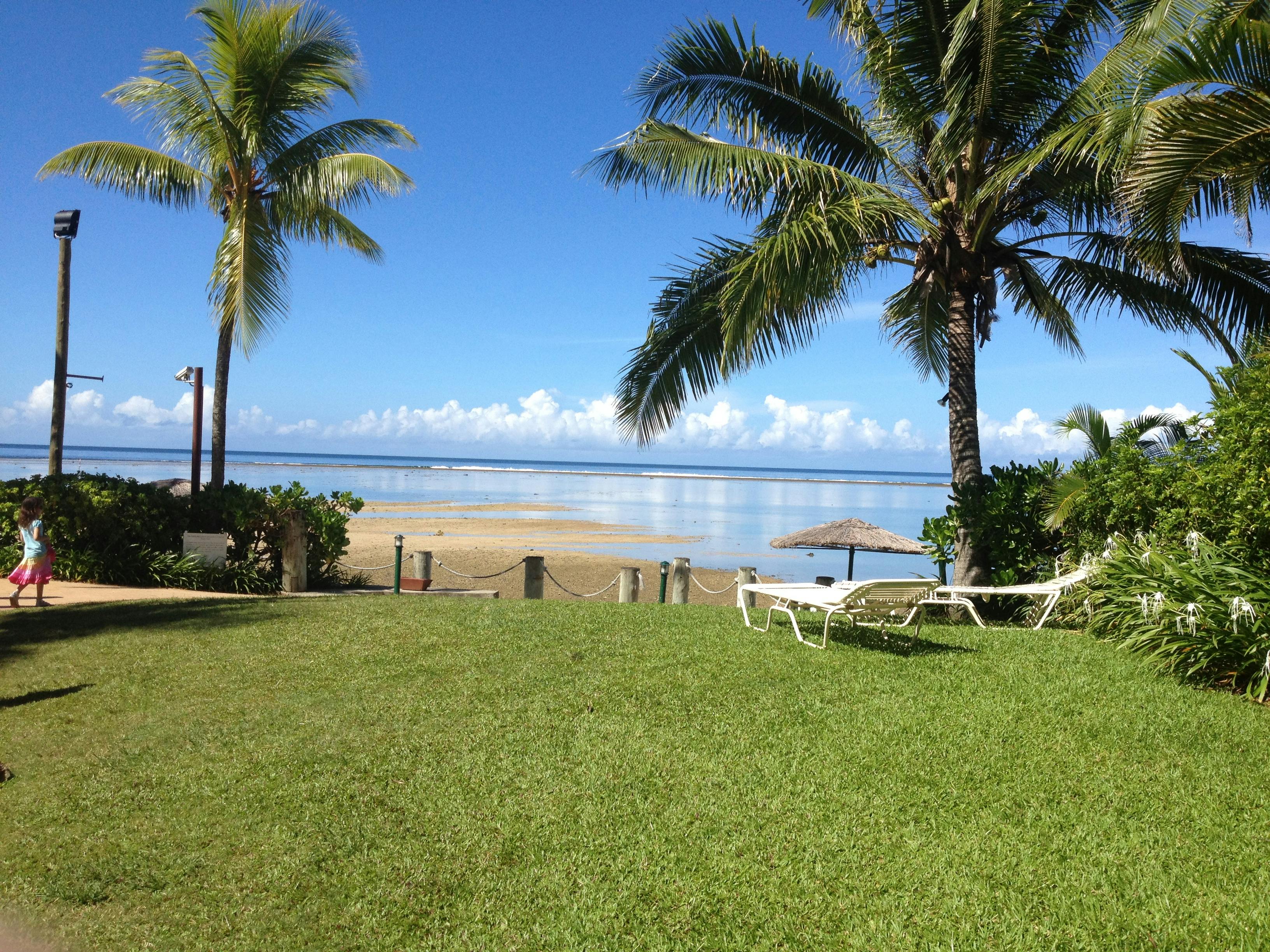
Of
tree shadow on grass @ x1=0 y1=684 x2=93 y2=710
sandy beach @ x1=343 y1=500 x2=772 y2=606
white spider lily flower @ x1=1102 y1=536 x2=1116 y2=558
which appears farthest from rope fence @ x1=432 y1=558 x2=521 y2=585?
white spider lily flower @ x1=1102 y1=536 x2=1116 y2=558

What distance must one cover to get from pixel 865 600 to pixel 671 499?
1846 inches

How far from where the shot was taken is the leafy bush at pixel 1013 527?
10.5 metres

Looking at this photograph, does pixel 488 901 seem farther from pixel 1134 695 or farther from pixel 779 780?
pixel 1134 695

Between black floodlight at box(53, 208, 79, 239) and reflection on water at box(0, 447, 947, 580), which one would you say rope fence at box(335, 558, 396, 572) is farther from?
reflection on water at box(0, 447, 947, 580)

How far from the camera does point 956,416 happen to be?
10953 millimetres

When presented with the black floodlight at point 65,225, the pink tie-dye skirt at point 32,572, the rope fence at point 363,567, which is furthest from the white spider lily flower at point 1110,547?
the black floodlight at point 65,225

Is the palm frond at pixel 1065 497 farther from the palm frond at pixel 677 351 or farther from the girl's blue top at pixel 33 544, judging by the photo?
the girl's blue top at pixel 33 544

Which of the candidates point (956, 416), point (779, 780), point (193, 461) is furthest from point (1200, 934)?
point (193, 461)

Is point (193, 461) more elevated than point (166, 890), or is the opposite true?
point (193, 461)

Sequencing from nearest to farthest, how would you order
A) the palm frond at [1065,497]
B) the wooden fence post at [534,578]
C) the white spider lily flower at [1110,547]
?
the white spider lily flower at [1110,547] → the palm frond at [1065,497] → the wooden fence post at [534,578]

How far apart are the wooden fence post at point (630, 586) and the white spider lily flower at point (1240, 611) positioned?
790 centimetres

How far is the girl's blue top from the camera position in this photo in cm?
985

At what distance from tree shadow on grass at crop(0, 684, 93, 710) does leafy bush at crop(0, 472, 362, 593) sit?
204 inches

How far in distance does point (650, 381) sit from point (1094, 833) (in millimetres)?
8796
